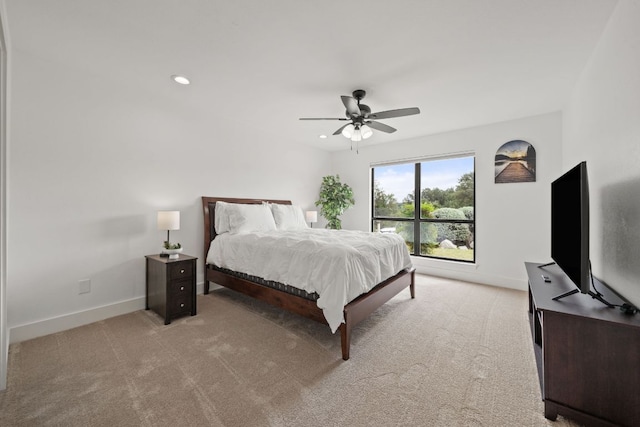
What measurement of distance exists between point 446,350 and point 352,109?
2.46m

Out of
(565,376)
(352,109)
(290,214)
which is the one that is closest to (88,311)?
(290,214)

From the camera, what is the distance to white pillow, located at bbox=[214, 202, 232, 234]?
3.55 metres

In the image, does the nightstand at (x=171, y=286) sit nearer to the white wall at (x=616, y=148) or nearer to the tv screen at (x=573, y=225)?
the tv screen at (x=573, y=225)

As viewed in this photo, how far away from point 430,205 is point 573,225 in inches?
125

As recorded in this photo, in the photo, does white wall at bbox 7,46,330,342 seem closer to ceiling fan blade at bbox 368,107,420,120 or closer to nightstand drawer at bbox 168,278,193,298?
nightstand drawer at bbox 168,278,193,298

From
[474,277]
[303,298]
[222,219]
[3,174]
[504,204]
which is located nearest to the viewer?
[3,174]

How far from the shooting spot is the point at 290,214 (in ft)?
14.1

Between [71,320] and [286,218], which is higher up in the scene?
[286,218]

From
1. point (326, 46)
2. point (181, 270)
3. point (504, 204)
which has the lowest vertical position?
point (181, 270)

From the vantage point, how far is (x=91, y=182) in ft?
8.72

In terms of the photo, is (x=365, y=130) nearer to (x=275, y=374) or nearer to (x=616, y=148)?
(x=616, y=148)

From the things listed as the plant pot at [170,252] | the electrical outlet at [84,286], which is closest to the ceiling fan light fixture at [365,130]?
the plant pot at [170,252]

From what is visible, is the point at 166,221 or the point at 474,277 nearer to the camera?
the point at 166,221

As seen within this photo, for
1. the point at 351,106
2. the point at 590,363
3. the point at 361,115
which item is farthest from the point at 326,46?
the point at 590,363
